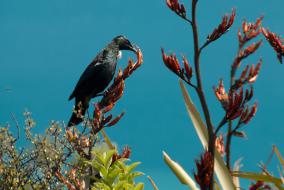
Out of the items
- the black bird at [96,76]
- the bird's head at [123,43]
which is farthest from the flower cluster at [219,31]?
the bird's head at [123,43]

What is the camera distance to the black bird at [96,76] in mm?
7273

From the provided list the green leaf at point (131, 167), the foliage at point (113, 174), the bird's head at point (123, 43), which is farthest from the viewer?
the bird's head at point (123, 43)

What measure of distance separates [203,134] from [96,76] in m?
4.59

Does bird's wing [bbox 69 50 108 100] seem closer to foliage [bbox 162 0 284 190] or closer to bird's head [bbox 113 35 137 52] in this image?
bird's head [bbox 113 35 137 52]

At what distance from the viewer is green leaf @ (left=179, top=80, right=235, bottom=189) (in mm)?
2689

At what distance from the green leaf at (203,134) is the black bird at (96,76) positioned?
404 centimetres

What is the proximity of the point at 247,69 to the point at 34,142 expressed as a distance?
371 centimetres

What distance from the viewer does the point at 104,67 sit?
754 centimetres

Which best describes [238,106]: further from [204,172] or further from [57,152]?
[57,152]

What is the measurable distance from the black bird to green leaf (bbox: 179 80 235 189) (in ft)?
13.3

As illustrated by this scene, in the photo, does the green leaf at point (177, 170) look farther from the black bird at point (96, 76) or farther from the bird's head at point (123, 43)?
→ the bird's head at point (123, 43)

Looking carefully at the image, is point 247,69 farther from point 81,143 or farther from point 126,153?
point 81,143

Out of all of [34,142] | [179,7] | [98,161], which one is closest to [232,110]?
[179,7]

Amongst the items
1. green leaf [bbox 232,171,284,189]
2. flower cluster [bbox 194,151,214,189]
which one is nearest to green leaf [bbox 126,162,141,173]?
green leaf [bbox 232,171,284,189]
